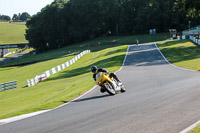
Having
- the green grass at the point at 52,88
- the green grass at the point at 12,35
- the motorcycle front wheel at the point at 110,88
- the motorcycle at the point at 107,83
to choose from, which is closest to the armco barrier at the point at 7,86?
the green grass at the point at 52,88

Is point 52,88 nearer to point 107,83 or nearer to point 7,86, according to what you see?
point 7,86

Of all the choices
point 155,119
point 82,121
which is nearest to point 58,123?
point 82,121

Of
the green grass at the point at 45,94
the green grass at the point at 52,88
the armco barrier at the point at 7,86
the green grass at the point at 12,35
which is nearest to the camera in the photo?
the green grass at the point at 45,94

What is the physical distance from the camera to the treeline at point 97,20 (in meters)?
90.1

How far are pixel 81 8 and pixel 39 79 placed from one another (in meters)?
70.0

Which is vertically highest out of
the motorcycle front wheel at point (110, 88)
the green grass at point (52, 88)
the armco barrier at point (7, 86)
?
the motorcycle front wheel at point (110, 88)

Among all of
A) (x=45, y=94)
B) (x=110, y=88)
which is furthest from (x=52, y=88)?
(x=110, y=88)

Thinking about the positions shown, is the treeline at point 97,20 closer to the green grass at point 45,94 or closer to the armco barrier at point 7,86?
the armco barrier at point 7,86

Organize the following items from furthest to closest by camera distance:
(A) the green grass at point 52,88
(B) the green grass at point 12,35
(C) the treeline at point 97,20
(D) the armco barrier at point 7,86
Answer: (B) the green grass at point 12,35
(C) the treeline at point 97,20
(D) the armco barrier at point 7,86
(A) the green grass at point 52,88

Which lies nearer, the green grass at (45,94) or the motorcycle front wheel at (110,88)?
the motorcycle front wheel at (110,88)

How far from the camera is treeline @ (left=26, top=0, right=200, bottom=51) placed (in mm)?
90062

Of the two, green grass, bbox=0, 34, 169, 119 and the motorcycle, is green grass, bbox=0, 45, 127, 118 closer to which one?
green grass, bbox=0, 34, 169, 119

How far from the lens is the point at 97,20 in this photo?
10419 cm

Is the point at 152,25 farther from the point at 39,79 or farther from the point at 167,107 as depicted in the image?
the point at 167,107
